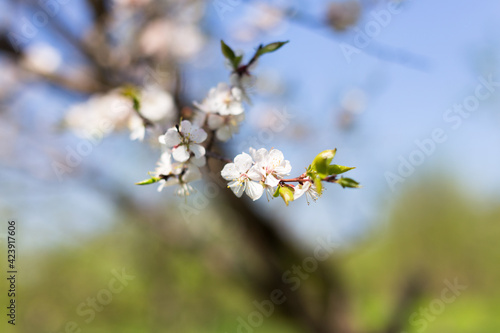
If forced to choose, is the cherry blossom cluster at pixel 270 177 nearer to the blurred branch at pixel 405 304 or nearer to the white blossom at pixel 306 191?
the white blossom at pixel 306 191

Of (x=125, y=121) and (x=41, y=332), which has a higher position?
(x=41, y=332)

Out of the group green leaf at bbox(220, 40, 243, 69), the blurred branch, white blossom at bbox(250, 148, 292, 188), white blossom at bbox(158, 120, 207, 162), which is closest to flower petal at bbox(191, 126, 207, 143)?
white blossom at bbox(158, 120, 207, 162)

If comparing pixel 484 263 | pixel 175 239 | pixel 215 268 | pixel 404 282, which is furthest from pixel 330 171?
pixel 484 263

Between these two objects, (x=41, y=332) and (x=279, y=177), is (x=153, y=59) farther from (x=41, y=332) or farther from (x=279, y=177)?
(x=41, y=332)

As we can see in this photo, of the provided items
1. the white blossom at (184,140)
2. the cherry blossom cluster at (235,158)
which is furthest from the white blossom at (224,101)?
the white blossom at (184,140)

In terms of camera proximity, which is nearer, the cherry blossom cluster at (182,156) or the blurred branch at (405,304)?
the cherry blossom cluster at (182,156)

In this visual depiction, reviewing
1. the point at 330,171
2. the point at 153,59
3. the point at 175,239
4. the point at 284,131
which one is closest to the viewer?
the point at 330,171
